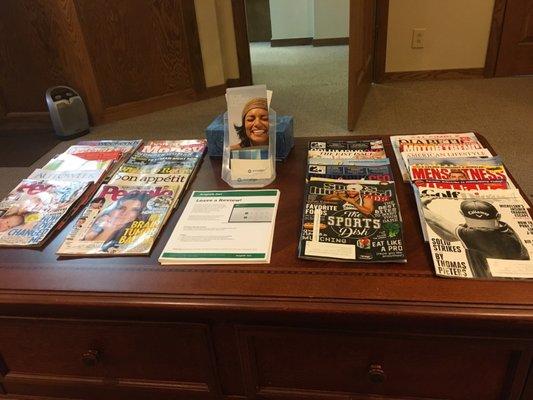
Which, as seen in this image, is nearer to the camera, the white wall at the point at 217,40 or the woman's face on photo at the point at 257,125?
the woman's face on photo at the point at 257,125

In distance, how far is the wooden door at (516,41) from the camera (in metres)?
2.72

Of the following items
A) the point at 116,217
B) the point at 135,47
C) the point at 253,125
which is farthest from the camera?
the point at 135,47

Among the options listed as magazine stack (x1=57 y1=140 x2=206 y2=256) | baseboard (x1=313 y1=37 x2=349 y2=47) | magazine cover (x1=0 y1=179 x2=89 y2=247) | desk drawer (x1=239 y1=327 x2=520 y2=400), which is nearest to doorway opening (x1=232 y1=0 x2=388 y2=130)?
baseboard (x1=313 y1=37 x2=349 y2=47)

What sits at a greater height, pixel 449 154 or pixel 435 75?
pixel 449 154

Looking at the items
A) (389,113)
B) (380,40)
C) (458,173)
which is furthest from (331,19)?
(458,173)

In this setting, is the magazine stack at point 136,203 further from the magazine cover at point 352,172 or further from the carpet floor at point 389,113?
the carpet floor at point 389,113

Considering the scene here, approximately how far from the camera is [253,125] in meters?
1.06

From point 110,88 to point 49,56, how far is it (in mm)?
377

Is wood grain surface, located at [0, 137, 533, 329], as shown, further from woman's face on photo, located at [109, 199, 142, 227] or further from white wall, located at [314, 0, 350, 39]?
white wall, located at [314, 0, 350, 39]

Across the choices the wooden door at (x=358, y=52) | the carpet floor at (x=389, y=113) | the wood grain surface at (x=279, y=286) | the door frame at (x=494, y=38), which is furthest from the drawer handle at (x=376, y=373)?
the door frame at (x=494, y=38)

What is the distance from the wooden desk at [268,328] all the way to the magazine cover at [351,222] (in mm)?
24

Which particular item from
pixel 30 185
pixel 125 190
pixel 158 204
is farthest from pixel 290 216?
pixel 30 185

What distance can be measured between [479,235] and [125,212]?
0.72 m

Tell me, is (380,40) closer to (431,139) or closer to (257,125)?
(431,139)
